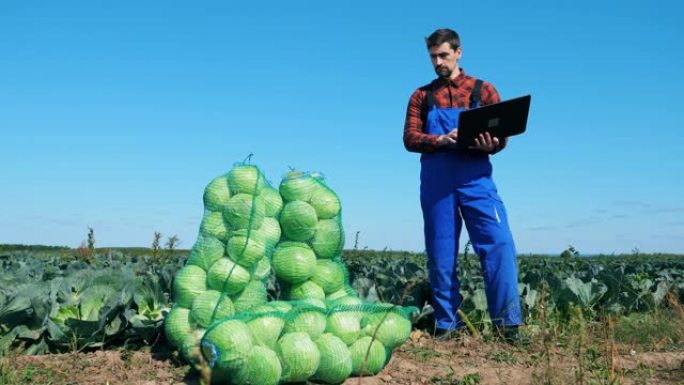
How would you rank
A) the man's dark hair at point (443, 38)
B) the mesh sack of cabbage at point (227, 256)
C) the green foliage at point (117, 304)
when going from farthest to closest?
the man's dark hair at point (443, 38)
the green foliage at point (117, 304)
the mesh sack of cabbage at point (227, 256)

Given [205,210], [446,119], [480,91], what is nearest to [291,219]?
[205,210]

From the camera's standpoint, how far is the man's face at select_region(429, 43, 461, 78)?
5.41 metres

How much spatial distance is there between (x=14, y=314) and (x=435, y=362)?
2924 mm

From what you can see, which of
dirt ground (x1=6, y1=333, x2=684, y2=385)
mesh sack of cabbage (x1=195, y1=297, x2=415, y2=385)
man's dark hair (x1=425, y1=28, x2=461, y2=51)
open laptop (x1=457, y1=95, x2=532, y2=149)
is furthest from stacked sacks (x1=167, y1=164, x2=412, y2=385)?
man's dark hair (x1=425, y1=28, x2=461, y2=51)

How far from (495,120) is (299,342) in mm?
2370

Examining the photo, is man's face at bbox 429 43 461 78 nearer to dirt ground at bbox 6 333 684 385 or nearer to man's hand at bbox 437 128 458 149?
man's hand at bbox 437 128 458 149

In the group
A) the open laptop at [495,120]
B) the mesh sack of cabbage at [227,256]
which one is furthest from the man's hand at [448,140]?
the mesh sack of cabbage at [227,256]

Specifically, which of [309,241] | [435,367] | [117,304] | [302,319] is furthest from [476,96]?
[117,304]

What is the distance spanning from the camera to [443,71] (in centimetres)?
546

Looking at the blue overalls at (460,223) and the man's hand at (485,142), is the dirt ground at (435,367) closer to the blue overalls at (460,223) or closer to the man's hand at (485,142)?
the blue overalls at (460,223)

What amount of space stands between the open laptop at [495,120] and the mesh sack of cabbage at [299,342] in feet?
5.05

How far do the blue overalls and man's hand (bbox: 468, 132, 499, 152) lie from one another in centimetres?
16

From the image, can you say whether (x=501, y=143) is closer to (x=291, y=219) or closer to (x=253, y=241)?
(x=291, y=219)

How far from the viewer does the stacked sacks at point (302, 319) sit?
11.9ft
